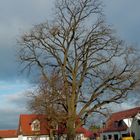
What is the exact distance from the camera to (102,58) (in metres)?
33.4

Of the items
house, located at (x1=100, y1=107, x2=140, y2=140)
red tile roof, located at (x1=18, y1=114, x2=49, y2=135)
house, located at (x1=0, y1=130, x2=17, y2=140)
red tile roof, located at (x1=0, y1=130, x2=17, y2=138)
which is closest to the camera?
house, located at (x1=100, y1=107, x2=140, y2=140)

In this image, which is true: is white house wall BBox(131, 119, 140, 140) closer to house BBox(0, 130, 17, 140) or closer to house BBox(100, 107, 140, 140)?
house BBox(100, 107, 140, 140)

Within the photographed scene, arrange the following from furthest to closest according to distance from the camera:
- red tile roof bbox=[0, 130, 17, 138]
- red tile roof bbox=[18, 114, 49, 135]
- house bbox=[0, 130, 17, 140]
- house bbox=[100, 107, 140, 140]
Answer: red tile roof bbox=[0, 130, 17, 138]
house bbox=[0, 130, 17, 140]
red tile roof bbox=[18, 114, 49, 135]
house bbox=[100, 107, 140, 140]

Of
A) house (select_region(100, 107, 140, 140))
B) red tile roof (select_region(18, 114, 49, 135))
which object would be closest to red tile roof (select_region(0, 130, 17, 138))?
red tile roof (select_region(18, 114, 49, 135))

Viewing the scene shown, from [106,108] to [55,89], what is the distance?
4.66 meters

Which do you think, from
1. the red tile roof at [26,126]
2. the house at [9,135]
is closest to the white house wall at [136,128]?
the red tile roof at [26,126]

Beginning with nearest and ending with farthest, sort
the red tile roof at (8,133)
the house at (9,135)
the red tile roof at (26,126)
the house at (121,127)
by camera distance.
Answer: the house at (121,127) < the red tile roof at (26,126) < the house at (9,135) < the red tile roof at (8,133)

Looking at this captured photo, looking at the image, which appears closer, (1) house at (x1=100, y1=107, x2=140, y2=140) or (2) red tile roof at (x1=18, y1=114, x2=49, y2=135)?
(1) house at (x1=100, y1=107, x2=140, y2=140)

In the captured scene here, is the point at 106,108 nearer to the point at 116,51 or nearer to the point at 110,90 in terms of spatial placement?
the point at 110,90

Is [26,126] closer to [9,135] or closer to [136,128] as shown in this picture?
[9,135]

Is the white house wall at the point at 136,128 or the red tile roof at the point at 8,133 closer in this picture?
the white house wall at the point at 136,128

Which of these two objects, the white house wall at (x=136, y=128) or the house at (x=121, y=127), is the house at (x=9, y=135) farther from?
the white house wall at (x=136, y=128)

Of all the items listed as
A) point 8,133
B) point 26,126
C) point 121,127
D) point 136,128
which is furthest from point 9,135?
point 136,128

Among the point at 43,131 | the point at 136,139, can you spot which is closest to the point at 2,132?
the point at 43,131
